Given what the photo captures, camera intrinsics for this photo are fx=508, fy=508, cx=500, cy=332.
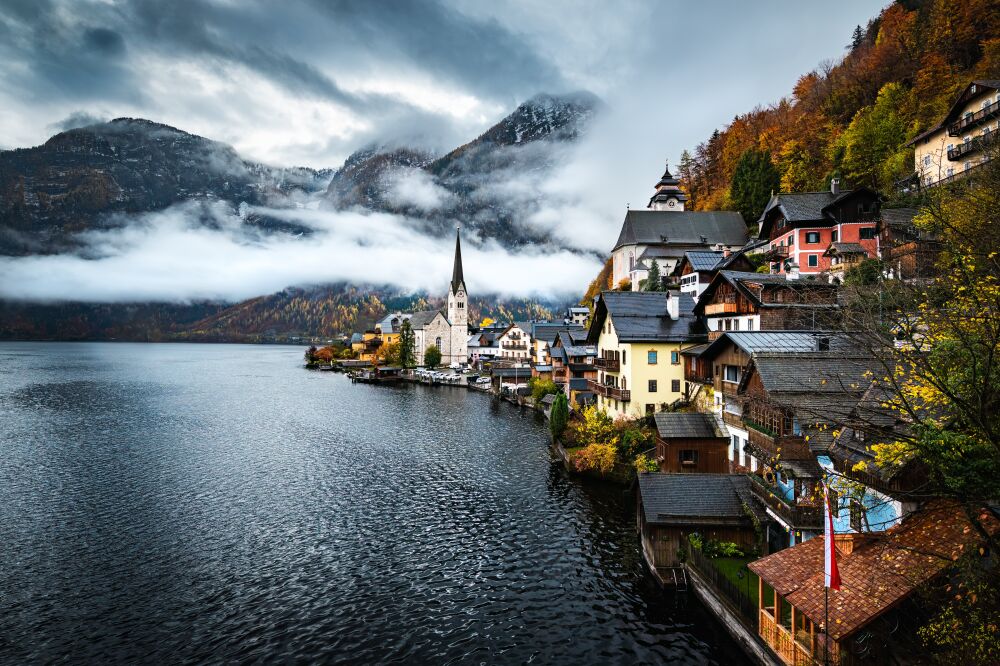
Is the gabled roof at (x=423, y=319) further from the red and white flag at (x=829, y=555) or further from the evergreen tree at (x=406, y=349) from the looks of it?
the red and white flag at (x=829, y=555)

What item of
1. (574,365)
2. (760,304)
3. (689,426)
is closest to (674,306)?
(760,304)

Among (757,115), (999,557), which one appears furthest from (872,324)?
(757,115)

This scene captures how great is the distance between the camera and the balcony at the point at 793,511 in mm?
20406

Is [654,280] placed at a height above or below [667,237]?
below

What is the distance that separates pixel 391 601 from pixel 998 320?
25.0 m

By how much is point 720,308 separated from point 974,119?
3281 centimetres

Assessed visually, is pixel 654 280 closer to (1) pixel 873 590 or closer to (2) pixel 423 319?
(1) pixel 873 590

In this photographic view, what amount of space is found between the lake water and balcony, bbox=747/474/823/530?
550 cm

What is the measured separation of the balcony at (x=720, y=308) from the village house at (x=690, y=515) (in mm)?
18555

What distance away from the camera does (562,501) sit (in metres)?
37.1

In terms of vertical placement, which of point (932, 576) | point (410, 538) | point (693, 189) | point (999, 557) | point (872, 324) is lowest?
point (410, 538)

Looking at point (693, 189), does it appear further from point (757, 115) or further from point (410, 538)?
point (410, 538)

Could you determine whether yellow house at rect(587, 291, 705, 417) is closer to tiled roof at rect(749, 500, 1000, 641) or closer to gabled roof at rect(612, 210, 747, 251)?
tiled roof at rect(749, 500, 1000, 641)

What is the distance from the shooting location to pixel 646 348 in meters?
46.2
